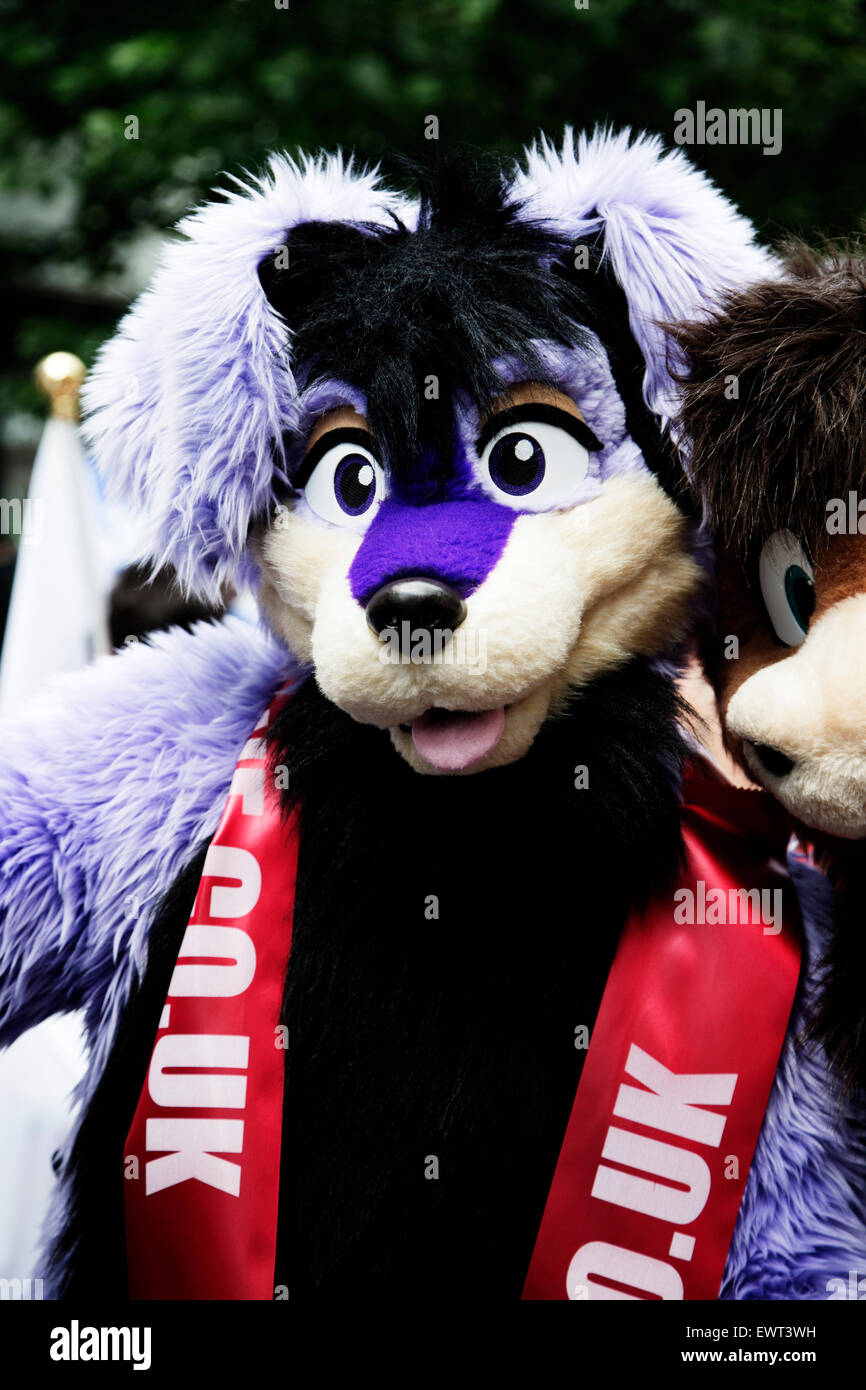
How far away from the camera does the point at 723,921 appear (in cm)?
156

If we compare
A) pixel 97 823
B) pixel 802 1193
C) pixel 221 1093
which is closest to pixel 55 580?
pixel 97 823

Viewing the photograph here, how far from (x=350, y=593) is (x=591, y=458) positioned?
32 centimetres

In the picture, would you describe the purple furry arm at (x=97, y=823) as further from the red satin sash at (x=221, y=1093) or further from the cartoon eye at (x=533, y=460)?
the cartoon eye at (x=533, y=460)

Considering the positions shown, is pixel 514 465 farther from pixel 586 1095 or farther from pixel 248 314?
pixel 586 1095

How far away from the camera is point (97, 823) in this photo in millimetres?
1624

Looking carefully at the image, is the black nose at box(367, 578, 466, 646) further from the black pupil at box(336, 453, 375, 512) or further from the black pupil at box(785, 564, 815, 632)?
the black pupil at box(785, 564, 815, 632)

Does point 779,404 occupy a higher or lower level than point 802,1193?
higher

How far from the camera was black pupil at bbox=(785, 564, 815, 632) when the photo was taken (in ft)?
4.62

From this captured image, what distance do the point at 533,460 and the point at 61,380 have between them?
178cm

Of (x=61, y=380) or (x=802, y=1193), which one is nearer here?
(x=802, y=1193)

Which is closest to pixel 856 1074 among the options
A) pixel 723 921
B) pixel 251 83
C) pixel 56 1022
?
pixel 723 921

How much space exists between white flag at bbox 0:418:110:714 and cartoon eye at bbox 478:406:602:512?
5.43 feet

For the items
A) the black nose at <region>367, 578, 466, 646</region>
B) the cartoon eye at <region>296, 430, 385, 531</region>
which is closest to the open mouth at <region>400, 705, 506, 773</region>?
the black nose at <region>367, 578, 466, 646</region>

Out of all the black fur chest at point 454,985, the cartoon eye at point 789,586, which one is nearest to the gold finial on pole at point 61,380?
the black fur chest at point 454,985
